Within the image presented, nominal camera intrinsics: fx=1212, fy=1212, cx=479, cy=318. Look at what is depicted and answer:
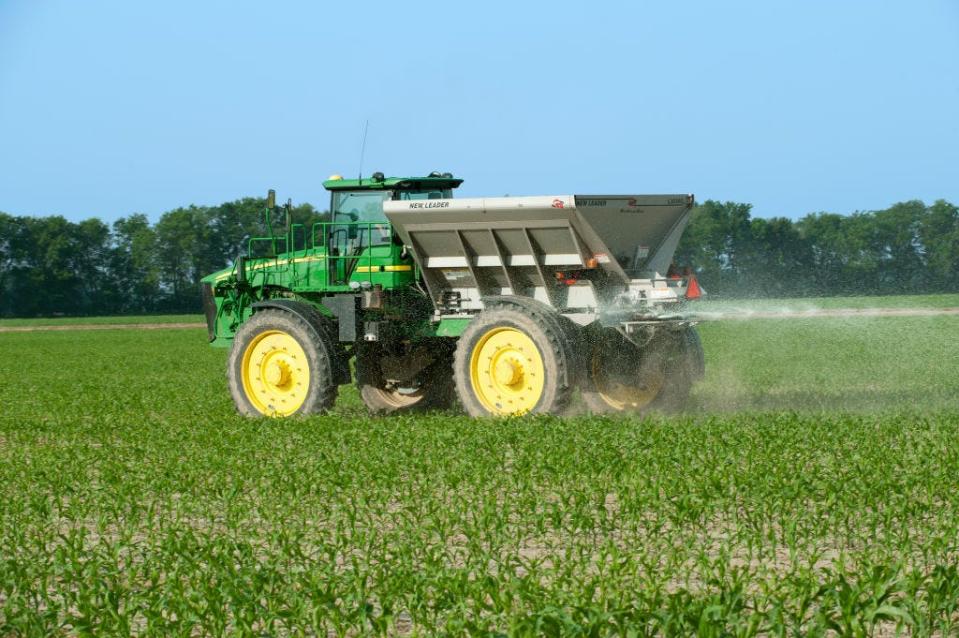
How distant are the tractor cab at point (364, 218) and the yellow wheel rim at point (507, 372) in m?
1.80

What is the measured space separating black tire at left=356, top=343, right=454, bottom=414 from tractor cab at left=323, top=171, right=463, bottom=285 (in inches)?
41.0

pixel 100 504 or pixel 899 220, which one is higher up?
pixel 899 220

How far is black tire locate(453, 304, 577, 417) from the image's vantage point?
1277 centimetres

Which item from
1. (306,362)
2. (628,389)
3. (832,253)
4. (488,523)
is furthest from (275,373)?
(832,253)

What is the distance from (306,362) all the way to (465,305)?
1.99 meters

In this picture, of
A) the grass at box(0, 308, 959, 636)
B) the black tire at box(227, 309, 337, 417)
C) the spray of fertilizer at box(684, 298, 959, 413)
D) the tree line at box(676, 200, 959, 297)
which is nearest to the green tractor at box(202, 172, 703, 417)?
the black tire at box(227, 309, 337, 417)

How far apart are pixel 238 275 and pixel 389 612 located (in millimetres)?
10443

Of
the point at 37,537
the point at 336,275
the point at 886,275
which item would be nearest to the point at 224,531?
the point at 37,537

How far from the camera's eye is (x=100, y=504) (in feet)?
29.9

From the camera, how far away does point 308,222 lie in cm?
7094

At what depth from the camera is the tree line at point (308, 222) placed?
8031 centimetres

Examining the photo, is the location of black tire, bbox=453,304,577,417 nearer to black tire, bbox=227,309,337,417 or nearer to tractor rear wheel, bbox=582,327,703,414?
tractor rear wheel, bbox=582,327,703,414

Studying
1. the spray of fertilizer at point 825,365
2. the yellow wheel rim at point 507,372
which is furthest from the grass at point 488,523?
the yellow wheel rim at point 507,372

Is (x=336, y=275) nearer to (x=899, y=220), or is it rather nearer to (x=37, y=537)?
(x=37, y=537)
